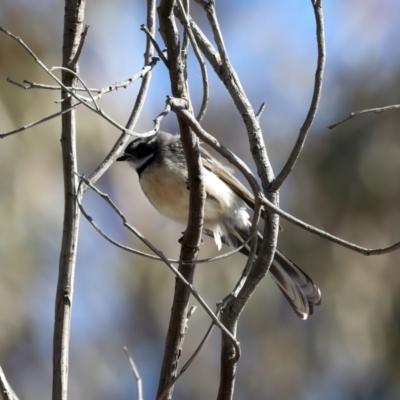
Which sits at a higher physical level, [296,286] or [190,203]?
[296,286]

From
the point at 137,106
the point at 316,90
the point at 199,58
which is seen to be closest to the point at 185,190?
the point at 137,106

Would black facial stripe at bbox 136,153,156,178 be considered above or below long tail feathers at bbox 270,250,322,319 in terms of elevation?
above

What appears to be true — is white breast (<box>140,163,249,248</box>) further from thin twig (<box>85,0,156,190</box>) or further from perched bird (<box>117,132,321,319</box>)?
thin twig (<box>85,0,156,190</box>)

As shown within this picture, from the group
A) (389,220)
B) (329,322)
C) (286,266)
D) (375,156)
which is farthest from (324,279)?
(286,266)

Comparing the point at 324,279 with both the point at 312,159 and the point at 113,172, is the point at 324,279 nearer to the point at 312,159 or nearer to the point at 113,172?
the point at 312,159

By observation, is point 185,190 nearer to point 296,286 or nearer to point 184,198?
point 184,198

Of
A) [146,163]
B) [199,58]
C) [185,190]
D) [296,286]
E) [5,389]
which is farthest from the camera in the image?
[146,163]

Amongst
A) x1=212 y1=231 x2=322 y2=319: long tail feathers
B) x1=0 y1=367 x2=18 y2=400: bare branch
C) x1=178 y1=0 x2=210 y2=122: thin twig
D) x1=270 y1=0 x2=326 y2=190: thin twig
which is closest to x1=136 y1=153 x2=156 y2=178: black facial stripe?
x1=212 y1=231 x2=322 y2=319: long tail feathers

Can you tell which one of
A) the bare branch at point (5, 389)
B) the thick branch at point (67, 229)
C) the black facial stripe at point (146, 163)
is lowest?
the bare branch at point (5, 389)

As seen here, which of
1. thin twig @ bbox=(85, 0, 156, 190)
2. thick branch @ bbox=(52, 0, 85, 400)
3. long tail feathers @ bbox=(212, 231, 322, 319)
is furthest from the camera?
long tail feathers @ bbox=(212, 231, 322, 319)

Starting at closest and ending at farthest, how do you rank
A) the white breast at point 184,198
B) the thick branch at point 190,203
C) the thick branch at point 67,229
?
1. the thick branch at point 190,203
2. the thick branch at point 67,229
3. the white breast at point 184,198

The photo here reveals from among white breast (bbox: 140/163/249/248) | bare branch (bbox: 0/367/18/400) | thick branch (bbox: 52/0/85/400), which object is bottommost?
bare branch (bbox: 0/367/18/400)

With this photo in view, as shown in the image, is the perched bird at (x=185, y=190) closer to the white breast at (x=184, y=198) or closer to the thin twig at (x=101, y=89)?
the white breast at (x=184, y=198)

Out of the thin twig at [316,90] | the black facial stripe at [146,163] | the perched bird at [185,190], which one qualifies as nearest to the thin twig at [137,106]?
the thin twig at [316,90]
